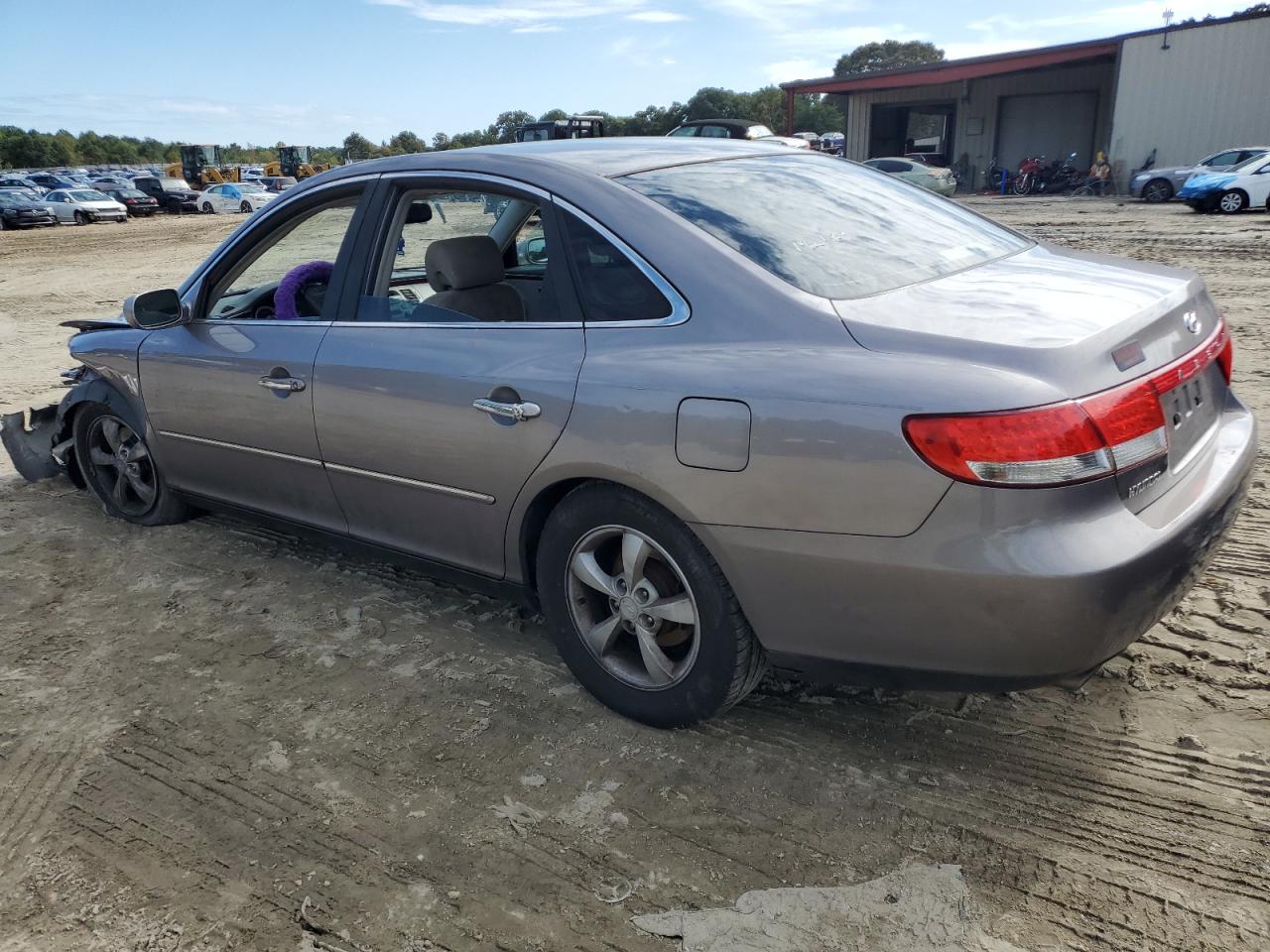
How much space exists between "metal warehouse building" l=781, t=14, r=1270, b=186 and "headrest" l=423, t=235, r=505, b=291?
30.1m

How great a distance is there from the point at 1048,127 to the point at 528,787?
37.0 metres

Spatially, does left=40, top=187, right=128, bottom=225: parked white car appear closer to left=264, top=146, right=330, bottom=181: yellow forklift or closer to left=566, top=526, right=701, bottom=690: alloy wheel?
left=264, top=146, right=330, bottom=181: yellow forklift

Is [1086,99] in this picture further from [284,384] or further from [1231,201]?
[284,384]

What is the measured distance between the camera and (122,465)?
4.75m

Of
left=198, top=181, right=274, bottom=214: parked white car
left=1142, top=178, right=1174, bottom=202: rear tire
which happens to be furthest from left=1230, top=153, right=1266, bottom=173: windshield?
left=198, top=181, right=274, bottom=214: parked white car

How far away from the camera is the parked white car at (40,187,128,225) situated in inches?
1358

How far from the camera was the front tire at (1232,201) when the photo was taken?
63.5 ft

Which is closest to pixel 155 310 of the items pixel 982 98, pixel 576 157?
pixel 576 157

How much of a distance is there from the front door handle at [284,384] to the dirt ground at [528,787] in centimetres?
89

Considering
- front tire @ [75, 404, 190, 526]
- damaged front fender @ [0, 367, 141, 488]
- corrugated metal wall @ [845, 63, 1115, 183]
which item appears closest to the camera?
front tire @ [75, 404, 190, 526]

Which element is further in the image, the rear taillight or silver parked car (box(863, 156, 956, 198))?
silver parked car (box(863, 156, 956, 198))

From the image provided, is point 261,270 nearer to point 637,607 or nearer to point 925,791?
point 637,607

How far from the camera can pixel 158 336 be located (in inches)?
166

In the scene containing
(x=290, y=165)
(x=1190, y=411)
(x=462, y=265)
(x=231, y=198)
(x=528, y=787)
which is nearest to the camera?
(x=1190, y=411)
